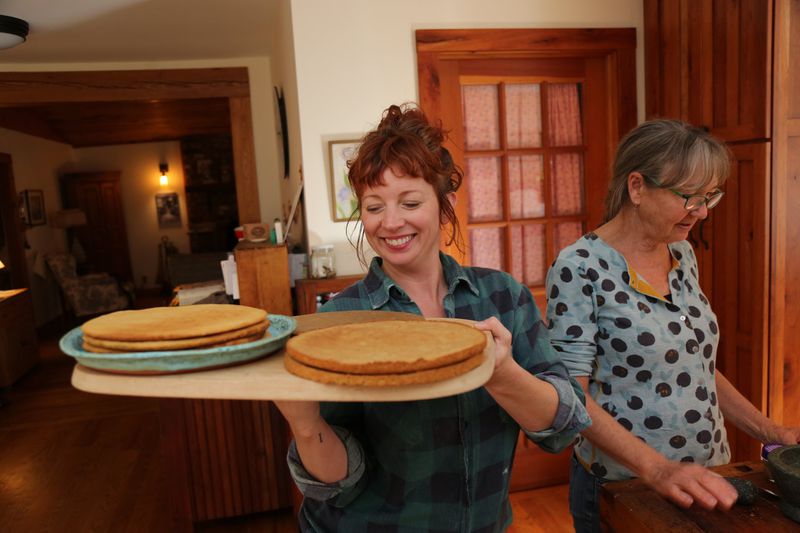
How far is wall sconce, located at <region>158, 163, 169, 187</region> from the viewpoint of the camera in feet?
37.8

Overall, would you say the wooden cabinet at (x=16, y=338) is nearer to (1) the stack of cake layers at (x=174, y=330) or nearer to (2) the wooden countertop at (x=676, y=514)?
(1) the stack of cake layers at (x=174, y=330)

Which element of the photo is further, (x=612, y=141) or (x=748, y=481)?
(x=612, y=141)

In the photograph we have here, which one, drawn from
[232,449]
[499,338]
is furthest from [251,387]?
[232,449]

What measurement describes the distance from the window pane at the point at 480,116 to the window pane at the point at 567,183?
35cm

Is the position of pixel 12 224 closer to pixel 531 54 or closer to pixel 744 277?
pixel 531 54

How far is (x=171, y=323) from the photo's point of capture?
2.51ft

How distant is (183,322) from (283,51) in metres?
2.81

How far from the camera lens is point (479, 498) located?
110 centimetres

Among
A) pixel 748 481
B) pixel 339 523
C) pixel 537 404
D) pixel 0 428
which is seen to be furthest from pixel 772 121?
pixel 0 428

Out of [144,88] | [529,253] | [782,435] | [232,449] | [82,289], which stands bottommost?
[232,449]

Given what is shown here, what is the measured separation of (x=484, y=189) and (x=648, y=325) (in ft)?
5.55

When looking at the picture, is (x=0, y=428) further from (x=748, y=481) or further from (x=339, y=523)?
(x=748, y=481)

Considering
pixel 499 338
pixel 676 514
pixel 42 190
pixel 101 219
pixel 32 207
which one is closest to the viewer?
pixel 499 338

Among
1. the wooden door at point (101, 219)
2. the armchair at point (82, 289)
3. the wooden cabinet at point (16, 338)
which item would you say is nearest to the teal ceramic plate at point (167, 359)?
the wooden cabinet at point (16, 338)
